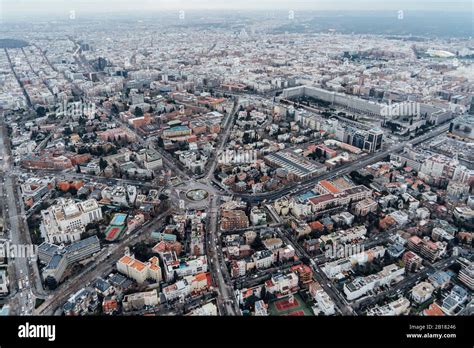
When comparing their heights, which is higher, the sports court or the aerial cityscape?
the aerial cityscape

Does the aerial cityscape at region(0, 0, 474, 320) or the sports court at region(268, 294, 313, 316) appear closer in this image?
the sports court at region(268, 294, 313, 316)

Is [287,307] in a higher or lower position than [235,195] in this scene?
lower

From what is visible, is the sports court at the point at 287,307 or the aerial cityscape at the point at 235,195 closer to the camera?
the sports court at the point at 287,307

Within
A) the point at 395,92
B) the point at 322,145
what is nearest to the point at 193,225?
the point at 322,145

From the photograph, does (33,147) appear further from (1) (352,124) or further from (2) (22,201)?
(1) (352,124)

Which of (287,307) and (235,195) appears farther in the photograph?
(235,195)

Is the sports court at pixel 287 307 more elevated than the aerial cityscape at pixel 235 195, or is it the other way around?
the aerial cityscape at pixel 235 195
